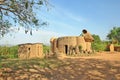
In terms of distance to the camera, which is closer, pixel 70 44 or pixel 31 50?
pixel 31 50

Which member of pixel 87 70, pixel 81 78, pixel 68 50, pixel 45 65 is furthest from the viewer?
pixel 68 50

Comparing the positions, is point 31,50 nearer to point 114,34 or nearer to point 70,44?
point 70,44

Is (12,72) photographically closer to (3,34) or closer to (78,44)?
(3,34)

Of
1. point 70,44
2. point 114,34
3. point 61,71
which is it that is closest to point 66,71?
point 61,71

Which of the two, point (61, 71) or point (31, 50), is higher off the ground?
point (31, 50)

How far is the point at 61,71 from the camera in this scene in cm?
1404

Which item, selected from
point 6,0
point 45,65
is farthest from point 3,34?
point 45,65

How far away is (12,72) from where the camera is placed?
1438 centimetres

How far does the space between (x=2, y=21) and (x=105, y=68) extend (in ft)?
21.1

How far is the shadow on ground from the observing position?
520 inches

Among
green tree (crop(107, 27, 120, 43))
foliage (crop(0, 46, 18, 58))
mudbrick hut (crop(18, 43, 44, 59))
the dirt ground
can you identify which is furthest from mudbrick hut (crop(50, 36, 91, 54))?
green tree (crop(107, 27, 120, 43))

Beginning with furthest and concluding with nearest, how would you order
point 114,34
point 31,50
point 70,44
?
point 114,34, point 70,44, point 31,50

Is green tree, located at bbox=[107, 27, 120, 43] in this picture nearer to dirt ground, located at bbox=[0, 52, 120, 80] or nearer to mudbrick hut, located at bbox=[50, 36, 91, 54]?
mudbrick hut, located at bbox=[50, 36, 91, 54]

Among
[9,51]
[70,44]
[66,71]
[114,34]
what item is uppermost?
[114,34]
